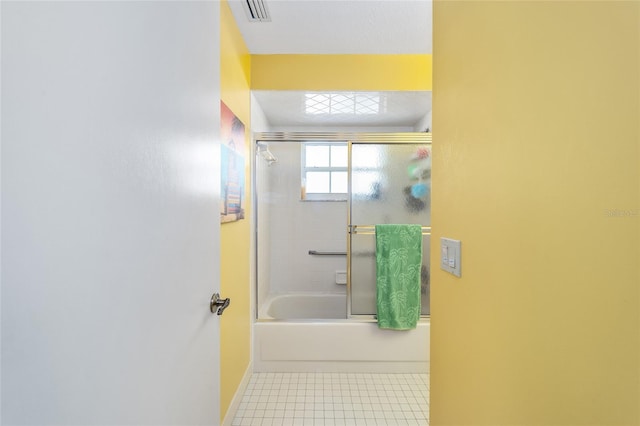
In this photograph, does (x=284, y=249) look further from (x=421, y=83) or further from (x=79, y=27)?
(x=79, y=27)

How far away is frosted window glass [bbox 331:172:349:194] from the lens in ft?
11.2

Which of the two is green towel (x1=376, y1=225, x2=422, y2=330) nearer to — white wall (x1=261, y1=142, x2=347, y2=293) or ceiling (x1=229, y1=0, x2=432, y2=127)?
white wall (x1=261, y1=142, x2=347, y2=293)

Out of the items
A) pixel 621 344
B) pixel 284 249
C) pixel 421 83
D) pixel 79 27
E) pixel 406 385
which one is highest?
pixel 421 83

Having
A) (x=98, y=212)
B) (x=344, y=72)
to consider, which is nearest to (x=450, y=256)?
(x=98, y=212)

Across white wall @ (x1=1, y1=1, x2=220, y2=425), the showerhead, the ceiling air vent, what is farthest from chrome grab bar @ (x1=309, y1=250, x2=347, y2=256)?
white wall @ (x1=1, y1=1, x2=220, y2=425)

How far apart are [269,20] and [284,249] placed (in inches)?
84.9

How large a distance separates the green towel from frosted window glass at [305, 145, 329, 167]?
1.24 meters

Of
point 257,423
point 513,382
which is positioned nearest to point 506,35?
point 513,382

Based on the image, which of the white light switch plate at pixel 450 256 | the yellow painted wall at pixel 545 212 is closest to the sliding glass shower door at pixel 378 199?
the white light switch plate at pixel 450 256

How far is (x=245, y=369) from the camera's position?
7.27 feet

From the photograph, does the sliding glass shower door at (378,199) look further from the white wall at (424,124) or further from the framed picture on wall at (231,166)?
the framed picture on wall at (231,166)

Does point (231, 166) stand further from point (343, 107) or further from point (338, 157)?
point (338, 157)

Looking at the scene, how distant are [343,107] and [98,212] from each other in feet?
8.30

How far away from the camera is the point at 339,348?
242cm
